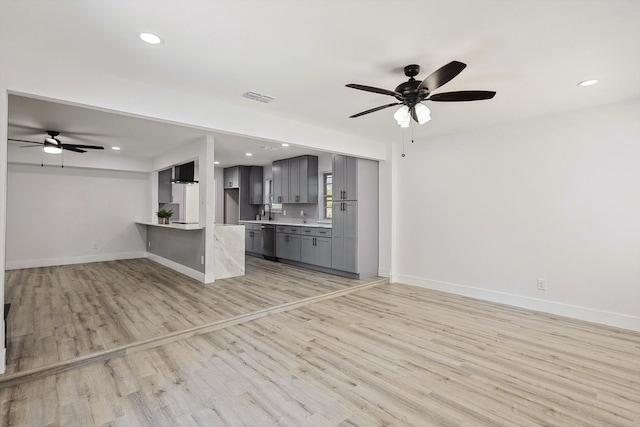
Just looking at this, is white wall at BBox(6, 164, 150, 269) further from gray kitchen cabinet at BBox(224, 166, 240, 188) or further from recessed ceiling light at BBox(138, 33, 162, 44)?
recessed ceiling light at BBox(138, 33, 162, 44)

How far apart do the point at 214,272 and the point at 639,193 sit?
→ 564 cm

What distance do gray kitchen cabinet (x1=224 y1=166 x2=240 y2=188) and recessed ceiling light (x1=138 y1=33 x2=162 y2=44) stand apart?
6.04m

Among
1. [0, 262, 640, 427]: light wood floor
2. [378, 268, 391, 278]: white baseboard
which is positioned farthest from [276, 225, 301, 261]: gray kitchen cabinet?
[0, 262, 640, 427]: light wood floor

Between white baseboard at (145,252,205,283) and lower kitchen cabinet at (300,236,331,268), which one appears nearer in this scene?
white baseboard at (145,252,205,283)

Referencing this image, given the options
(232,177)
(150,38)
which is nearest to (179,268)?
(232,177)

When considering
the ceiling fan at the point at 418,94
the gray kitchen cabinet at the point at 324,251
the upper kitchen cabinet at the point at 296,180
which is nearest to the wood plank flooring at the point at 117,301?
the gray kitchen cabinet at the point at 324,251

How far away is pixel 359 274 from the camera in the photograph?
5.45 meters

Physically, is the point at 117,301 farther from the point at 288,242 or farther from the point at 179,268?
the point at 288,242

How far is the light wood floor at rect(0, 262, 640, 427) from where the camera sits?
193cm

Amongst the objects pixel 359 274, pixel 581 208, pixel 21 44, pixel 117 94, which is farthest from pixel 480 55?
pixel 359 274

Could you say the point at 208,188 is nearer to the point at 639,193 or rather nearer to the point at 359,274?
the point at 359,274

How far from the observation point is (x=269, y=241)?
7223 mm

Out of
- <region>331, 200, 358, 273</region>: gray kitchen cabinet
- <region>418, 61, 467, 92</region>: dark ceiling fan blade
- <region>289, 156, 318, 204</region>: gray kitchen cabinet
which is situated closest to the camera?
<region>418, 61, 467, 92</region>: dark ceiling fan blade

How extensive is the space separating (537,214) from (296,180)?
15.2 feet
